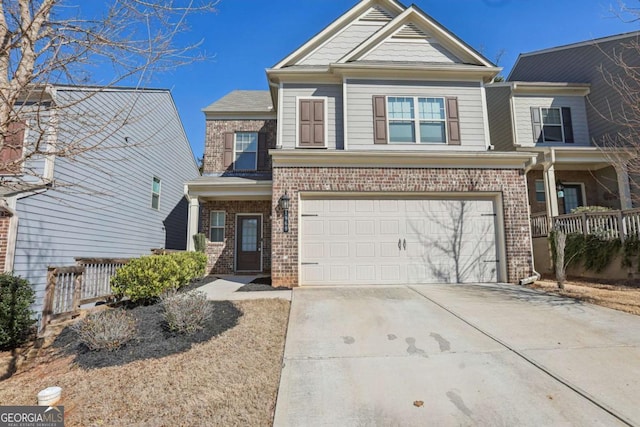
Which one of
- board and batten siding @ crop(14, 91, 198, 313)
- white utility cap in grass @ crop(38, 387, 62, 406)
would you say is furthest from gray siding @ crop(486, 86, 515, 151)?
white utility cap in grass @ crop(38, 387, 62, 406)

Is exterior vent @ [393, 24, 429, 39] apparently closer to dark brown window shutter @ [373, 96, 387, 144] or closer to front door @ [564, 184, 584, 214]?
dark brown window shutter @ [373, 96, 387, 144]

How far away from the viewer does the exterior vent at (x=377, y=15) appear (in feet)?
34.2

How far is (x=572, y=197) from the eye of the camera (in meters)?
13.1

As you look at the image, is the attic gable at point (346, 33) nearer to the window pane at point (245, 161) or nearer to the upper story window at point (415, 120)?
the upper story window at point (415, 120)

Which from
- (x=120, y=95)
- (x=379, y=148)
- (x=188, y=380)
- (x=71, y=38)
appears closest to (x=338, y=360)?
(x=188, y=380)

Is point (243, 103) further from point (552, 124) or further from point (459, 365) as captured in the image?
point (459, 365)

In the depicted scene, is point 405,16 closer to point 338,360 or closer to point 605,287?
point 605,287

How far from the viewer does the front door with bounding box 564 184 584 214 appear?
42.9 feet

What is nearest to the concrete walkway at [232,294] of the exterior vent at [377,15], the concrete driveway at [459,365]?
Result: the concrete driveway at [459,365]

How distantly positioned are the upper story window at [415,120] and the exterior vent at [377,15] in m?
3.10

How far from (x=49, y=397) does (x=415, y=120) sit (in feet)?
30.0

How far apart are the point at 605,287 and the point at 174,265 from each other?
10.0 metres

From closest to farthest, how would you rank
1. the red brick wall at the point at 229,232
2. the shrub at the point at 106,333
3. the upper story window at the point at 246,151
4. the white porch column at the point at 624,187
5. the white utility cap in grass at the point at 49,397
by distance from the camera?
the white utility cap in grass at the point at 49,397
the shrub at the point at 106,333
the white porch column at the point at 624,187
the red brick wall at the point at 229,232
the upper story window at the point at 246,151

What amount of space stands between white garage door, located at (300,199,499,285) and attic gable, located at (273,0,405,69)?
4.57m
